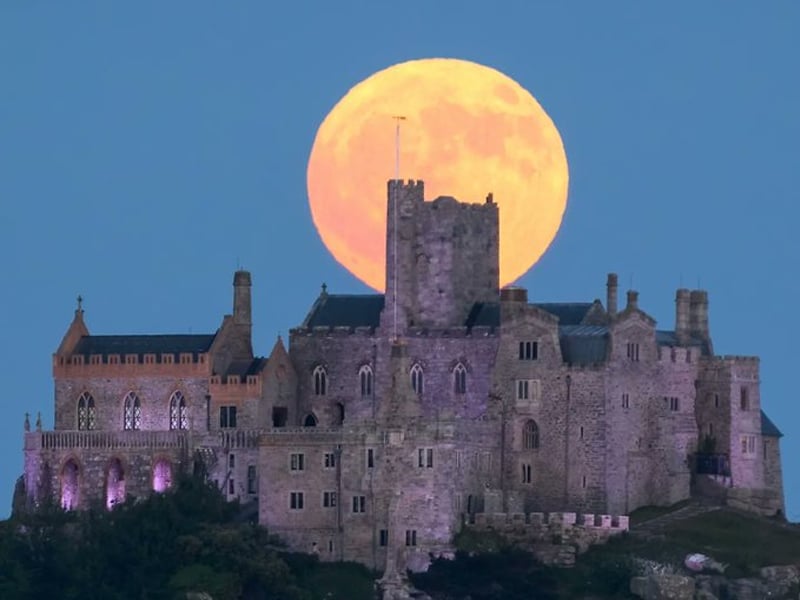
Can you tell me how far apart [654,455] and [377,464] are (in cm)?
1460

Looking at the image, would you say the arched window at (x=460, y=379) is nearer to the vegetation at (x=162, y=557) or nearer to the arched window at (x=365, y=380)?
the arched window at (x=365, y=380)

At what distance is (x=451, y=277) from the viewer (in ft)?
595

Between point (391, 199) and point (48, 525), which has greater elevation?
point (391, 199)

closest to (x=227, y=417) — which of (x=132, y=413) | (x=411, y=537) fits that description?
(x=132, y=413)

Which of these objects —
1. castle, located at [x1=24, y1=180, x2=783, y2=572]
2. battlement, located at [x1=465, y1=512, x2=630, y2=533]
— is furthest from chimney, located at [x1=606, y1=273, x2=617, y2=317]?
battlement, located at [x1=465, y1=512, x2=630, y2=533]

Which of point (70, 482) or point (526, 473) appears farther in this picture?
point (70, 482)

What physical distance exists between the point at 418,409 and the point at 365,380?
9.16 meters

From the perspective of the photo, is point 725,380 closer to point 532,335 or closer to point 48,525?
point 532,335

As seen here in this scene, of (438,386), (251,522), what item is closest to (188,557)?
(251,522)

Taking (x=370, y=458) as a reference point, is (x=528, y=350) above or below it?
above

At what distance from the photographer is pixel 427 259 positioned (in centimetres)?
18112

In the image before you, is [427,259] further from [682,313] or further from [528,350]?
[682,313]

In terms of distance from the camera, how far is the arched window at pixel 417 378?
179875mm

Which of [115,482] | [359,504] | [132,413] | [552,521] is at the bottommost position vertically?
[552,521]
